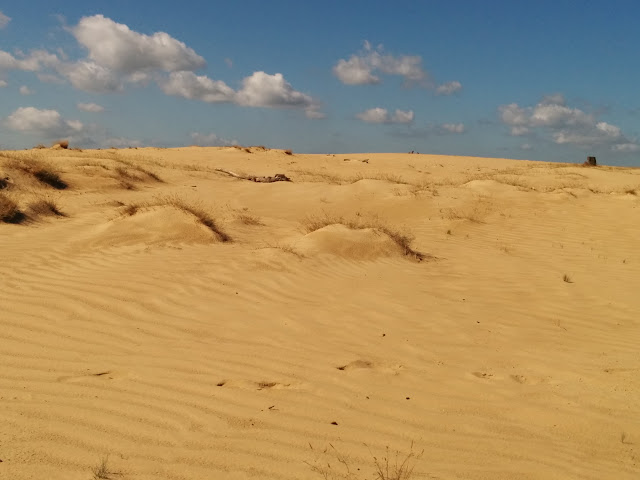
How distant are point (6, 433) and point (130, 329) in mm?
1767

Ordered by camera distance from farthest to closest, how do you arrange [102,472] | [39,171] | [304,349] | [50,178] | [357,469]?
[50,178], [39,171], [304,349], [357,469], [102,472]

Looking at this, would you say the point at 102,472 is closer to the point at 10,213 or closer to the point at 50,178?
the point at 10,213

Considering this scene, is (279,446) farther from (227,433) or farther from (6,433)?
(6,433)

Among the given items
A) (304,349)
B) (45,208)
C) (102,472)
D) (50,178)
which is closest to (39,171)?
(50,178)

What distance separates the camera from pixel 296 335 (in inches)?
182

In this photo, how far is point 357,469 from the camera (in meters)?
2.62

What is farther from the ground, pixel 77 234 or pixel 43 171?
pixel 43 171

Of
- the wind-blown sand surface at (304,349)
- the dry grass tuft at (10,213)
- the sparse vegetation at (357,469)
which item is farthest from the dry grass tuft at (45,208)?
the sparse vegetation at (357,469)

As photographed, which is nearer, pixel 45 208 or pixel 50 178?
pixel 45 208

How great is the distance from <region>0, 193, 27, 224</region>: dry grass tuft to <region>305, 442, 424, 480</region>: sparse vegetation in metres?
7.54

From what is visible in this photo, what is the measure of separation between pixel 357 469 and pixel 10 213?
7.94m

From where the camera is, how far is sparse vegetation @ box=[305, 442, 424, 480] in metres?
2.56

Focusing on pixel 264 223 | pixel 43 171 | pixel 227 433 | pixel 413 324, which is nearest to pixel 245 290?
pixel 413 324

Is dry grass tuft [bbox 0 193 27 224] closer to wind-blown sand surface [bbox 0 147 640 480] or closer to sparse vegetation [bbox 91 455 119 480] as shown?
wind-blown sand surface [bbox 0 147 640 480]
